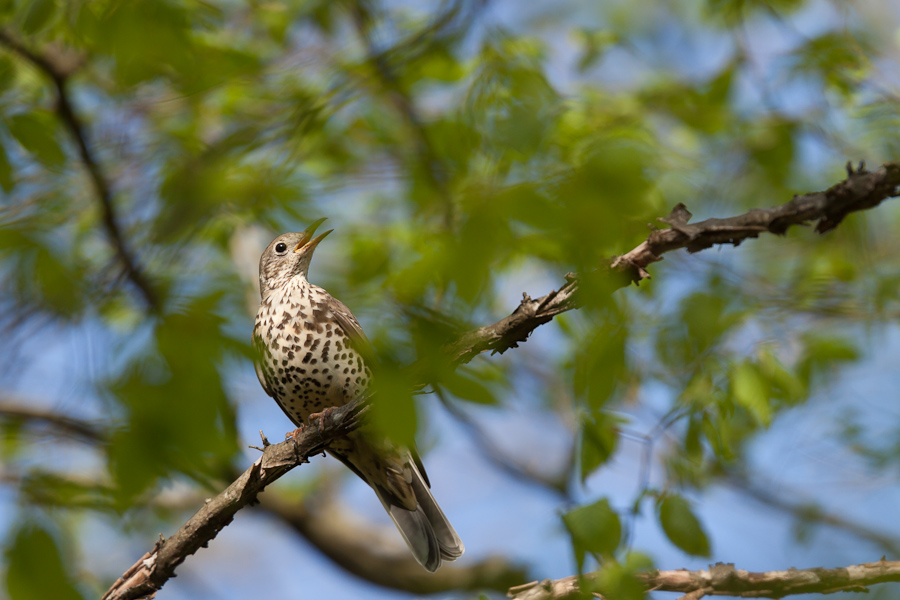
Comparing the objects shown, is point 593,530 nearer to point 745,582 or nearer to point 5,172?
point 745,582

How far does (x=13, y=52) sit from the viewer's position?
496cm

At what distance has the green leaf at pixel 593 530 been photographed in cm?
312

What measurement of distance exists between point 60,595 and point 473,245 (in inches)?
68.0

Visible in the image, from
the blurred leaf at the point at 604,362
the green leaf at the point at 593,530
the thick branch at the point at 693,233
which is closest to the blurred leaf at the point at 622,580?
the green leaf at the point at 593,530

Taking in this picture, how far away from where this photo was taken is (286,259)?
6004 mm

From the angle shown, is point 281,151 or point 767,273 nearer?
point 281,151

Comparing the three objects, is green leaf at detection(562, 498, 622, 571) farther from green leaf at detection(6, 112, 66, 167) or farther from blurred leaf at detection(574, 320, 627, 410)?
green leaf at detection(6, 112, 66, 167)

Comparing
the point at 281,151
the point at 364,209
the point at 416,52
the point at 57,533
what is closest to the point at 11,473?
the point at 57,533

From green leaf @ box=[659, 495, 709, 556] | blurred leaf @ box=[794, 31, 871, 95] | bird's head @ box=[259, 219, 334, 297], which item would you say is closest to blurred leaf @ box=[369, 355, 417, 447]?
green leaf @ box=[659, 495, 709, 556]

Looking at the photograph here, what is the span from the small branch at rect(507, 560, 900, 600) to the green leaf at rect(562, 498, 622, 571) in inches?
5.5

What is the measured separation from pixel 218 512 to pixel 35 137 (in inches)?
91.1

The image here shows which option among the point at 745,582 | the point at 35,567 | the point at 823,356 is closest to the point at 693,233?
the point at 745,582

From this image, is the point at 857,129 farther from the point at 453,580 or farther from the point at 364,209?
the point at 453,580

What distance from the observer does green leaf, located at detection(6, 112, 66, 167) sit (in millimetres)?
3897
